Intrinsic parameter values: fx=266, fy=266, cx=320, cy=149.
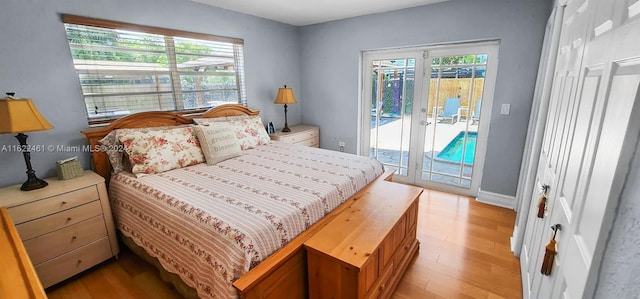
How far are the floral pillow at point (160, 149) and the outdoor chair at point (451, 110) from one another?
2.81m

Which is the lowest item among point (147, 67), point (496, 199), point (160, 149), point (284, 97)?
point (496, 199)

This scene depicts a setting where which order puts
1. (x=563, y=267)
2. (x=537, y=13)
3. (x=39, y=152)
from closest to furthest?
(x=563, y=267)
(x=39, y=152)
(x=537, y=13)

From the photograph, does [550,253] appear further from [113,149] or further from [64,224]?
[113,149]

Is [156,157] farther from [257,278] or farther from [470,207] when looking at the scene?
[470,207]

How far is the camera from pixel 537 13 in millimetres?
2527

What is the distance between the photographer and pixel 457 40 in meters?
2.98

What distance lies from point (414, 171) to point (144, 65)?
340cm

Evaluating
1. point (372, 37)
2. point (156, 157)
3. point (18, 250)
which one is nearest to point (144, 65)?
point (156, 157)

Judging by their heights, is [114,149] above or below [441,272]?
above

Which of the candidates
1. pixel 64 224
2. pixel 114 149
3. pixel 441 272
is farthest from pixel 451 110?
pixel 64 224

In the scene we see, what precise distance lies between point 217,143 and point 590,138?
253 centimetres

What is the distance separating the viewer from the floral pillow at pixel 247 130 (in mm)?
2934

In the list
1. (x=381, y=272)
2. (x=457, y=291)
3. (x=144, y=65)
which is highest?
(x=144, y=65)

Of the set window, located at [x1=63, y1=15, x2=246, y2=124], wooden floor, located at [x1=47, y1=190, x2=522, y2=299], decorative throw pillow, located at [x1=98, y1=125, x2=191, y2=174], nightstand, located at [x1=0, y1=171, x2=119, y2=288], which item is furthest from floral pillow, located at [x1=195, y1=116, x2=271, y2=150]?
wooden floor, located at [x1=47, y1=190, x2=522, y2=299]
